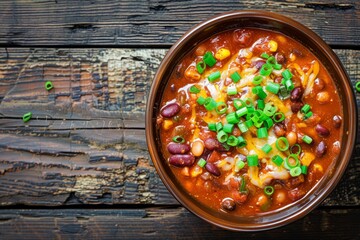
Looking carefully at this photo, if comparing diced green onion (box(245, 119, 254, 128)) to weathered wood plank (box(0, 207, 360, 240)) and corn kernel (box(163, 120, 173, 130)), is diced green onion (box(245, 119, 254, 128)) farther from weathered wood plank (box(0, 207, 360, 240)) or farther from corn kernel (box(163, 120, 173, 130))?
weathered wood plank (box(0, 207, 360, 240))

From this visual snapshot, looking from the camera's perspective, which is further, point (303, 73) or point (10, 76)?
point (10, 76)

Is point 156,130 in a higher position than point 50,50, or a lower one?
lower

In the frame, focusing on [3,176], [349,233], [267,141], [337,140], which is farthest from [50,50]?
[349,233]

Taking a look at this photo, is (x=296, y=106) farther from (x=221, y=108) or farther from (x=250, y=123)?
(x=221, y=108)

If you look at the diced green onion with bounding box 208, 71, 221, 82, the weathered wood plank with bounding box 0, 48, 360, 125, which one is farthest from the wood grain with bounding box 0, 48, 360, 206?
the diced green onion with bounding box 208, 71, 221, 82

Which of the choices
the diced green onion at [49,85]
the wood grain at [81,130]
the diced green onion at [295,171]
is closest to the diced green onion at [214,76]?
the wood grain at [81,130]

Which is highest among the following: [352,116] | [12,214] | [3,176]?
[352,116]

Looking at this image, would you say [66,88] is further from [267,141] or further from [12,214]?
[267,141]

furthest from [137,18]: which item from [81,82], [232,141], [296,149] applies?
[296,149]
